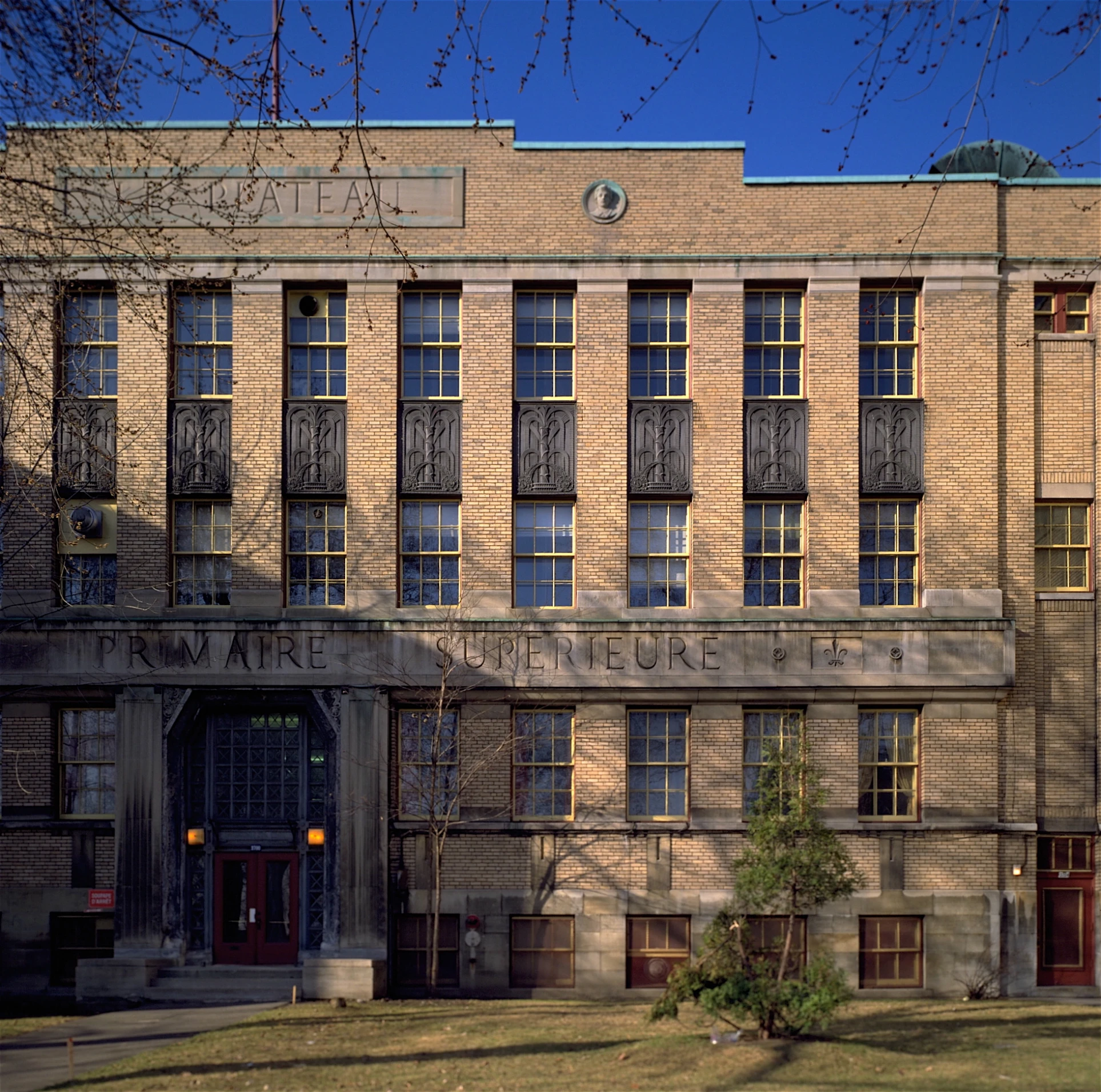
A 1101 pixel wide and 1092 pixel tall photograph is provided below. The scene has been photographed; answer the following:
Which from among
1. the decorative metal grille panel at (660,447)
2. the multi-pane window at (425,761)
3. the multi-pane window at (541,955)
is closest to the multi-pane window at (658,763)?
the multi-pane window at (541,955)

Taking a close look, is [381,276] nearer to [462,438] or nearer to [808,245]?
[462,438]

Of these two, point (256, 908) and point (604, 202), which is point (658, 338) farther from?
point (256, 908)

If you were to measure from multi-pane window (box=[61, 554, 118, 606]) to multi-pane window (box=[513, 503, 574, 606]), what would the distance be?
8206 mm

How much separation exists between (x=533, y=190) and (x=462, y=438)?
527cm

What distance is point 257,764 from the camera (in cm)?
2169

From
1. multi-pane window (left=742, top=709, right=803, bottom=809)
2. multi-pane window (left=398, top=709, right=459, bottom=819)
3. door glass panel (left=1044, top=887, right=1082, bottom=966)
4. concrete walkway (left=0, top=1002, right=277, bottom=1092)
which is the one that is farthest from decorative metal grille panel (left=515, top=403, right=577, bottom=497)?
door glass panel (left=1044, top=887, right=1082, bottom=966)

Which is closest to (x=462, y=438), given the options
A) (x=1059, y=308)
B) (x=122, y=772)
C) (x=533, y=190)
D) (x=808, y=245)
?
(x=533, y=190)

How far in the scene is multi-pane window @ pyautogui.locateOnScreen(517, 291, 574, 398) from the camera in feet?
72.5

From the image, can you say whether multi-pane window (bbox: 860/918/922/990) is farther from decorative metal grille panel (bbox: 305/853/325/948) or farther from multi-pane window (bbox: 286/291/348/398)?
multi-pane window (bbox: 286/291/348/398)

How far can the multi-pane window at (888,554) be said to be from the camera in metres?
21.8

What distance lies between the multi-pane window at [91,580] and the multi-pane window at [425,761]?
6521mm

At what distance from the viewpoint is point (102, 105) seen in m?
9.74

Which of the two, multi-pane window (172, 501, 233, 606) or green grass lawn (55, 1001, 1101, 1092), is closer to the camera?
green grass lawn (55, 1001, 1101, 1092)

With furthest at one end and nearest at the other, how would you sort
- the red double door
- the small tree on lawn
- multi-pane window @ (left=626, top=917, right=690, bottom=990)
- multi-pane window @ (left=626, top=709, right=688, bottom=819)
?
1. multi-pane window @ (left=626, top=709, right=688, bottom=819)
2. the red double door
3. multi-pane window @ (left=626, top=917, right=690, bottom=990)
4. the small tree on lawn
